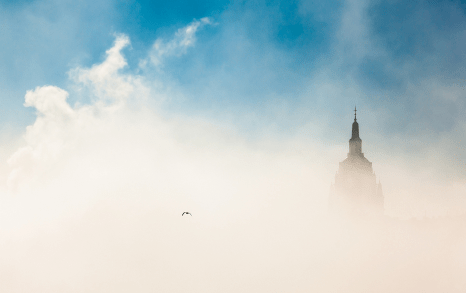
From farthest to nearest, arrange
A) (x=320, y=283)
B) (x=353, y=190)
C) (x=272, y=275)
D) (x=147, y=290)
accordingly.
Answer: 1. (x=147, y=290)
2. (x=272, y=275)
3. (x=320, y=283)
4. (x=353, y=190)

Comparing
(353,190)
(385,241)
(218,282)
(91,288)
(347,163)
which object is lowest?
(91,288)

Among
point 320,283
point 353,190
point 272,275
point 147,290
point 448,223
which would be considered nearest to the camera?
point 448,223

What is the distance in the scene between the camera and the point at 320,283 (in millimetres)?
141750

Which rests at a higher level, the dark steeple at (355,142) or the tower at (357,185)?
the dark steeple at (355,142)

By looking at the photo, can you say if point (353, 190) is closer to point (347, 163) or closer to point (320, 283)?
point (347, 163)

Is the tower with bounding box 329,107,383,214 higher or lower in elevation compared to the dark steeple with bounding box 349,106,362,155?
lower

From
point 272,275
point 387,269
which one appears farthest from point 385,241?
point 272,275

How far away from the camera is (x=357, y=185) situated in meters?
132

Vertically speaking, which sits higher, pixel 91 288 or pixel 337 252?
pixel 337 252

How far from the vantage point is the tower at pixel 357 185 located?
431 feet

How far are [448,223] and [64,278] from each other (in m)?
199

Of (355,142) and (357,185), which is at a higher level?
(355,142)

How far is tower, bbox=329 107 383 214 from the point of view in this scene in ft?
431

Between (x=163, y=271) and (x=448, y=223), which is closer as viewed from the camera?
(x=448, y=223)
